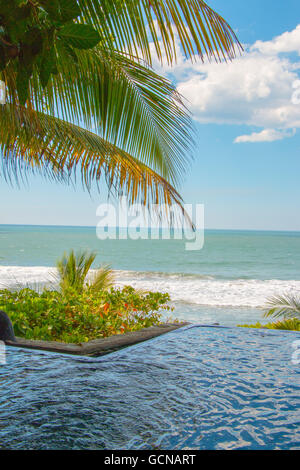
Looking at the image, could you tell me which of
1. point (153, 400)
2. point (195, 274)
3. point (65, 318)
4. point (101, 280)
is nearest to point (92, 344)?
point (65, 318)

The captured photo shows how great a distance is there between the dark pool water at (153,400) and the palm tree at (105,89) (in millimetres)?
1499

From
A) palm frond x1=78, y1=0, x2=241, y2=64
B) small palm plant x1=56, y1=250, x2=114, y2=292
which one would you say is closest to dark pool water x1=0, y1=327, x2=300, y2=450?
palm frond x1=78, y1=0, x2=241, y2=64

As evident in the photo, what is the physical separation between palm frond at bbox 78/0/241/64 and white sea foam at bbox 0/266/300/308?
14.0 m

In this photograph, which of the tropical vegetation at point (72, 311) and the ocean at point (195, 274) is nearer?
the tropical vegetation at point (72, 311)

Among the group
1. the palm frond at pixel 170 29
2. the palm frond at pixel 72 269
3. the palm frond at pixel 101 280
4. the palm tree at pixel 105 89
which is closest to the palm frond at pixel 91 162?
the palm tree at pixel 105 89

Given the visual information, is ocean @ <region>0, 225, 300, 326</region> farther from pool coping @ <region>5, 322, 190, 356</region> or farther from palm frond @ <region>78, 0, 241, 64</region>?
palm frond @ <region>78, 0, 241, 64</region>

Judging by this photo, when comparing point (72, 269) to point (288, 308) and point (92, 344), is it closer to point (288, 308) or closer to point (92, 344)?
point (92, 344)

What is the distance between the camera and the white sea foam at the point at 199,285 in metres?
17.5

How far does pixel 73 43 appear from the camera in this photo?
1.07 metres

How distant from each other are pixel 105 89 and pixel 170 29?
1.07 m

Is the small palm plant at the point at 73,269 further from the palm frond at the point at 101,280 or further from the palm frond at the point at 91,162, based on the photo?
the palm frond at the point at 91,162

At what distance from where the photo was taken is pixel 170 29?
260 centimetres

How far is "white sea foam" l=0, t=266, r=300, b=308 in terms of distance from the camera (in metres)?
17.5
